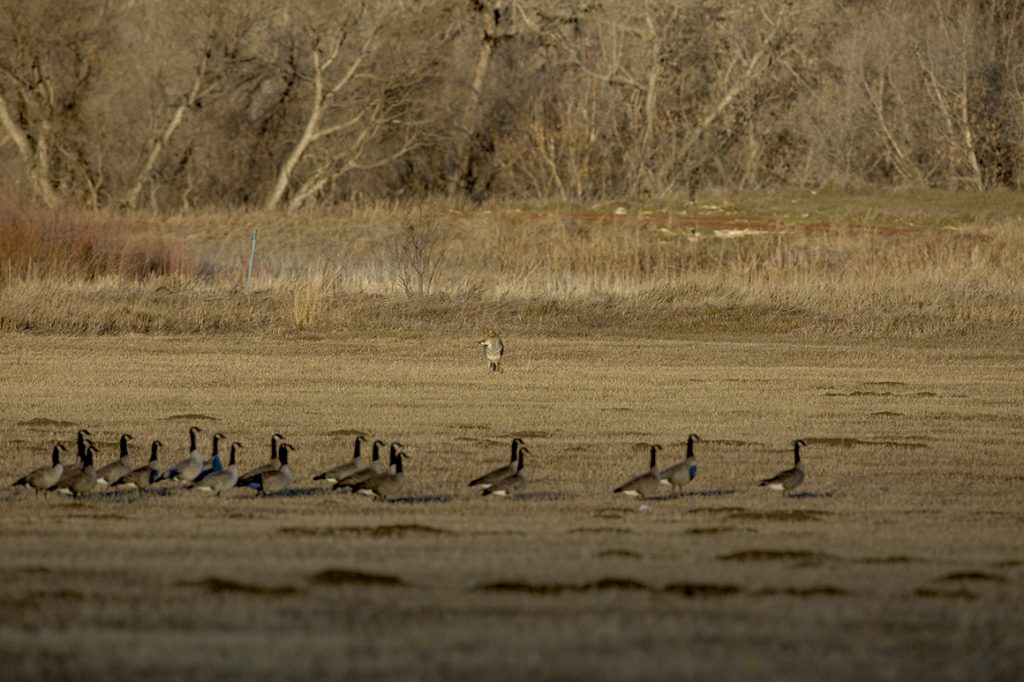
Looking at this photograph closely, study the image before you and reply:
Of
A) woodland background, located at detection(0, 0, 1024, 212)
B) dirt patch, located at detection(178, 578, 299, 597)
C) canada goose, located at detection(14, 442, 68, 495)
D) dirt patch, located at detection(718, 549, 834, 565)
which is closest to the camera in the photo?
dirt patch, located at detection(178, 578, 299, 597)

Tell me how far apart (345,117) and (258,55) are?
3.60 metres

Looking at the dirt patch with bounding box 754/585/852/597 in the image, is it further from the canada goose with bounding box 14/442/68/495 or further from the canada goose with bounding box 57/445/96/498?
the canada goose with bounding box 14/442/68/495

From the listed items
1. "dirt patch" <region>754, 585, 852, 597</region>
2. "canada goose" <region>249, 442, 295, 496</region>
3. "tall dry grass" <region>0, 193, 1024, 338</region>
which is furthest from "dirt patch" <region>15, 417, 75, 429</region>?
"tall dry grass" <region>0, 193, 1024, 338</region>

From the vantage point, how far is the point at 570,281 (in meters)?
35.2

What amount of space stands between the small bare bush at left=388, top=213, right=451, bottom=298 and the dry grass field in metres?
10.4

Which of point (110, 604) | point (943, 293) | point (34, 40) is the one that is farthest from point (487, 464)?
point (34, 40)

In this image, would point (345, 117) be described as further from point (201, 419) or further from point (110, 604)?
point (110, 604)

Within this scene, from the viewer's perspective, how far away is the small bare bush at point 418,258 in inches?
1346

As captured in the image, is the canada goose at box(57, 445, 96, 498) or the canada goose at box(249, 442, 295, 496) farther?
the canada goose at box(249, 442, 295, 496)

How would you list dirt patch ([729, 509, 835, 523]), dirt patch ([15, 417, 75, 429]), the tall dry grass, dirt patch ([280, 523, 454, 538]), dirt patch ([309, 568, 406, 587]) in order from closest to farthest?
dirt patch ([309, 568, 406, 587]), dirt patch ([280, 523, 454, 538]), dirt patch ([729, 509, 835, 523]), dirt patch ([15, 417, 75, 429]), the tall dry grass

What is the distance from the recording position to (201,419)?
18.6 m

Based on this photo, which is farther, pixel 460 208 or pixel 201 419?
pixel 460 208

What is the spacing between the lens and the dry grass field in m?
7.01

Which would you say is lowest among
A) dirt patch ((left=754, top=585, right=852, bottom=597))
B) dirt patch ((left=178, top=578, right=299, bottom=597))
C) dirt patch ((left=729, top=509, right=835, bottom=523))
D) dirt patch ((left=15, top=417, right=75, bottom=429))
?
dirt patch ((left=729, top=509, right=835, bottom=523))
